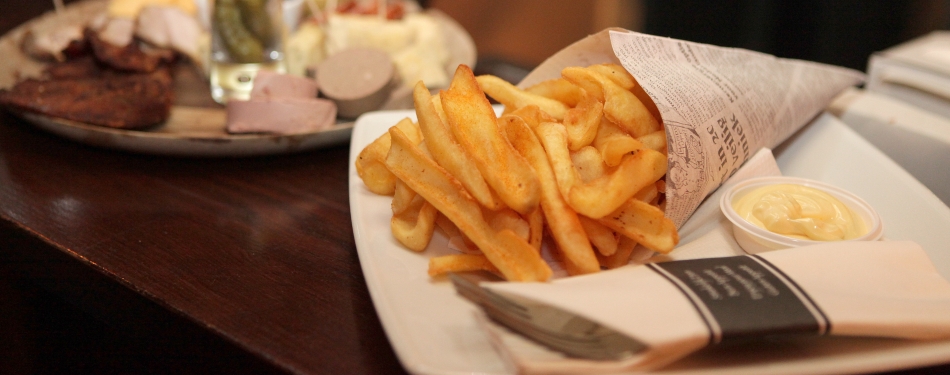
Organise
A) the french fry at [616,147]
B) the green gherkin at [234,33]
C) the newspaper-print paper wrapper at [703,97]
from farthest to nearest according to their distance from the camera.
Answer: the green gherkin at [234,33], the newspaper-print paper wrapper at [703,97], the french fry at [616,147]

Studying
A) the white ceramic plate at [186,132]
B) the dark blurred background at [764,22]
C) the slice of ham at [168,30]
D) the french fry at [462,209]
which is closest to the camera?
the french fry at [462,209]

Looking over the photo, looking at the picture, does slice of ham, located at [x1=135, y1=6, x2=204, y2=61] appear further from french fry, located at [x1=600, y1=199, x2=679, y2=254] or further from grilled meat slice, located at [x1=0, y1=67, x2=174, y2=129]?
french fry, located at [x1=600, y1=199, x2=679, y2=254]

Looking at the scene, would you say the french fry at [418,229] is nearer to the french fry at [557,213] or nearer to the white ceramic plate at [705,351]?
the white ceramic plate at [705,351]

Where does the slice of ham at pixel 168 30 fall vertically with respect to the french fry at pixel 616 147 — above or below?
below

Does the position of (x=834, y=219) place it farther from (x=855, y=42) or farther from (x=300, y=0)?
(x=855, y=42)

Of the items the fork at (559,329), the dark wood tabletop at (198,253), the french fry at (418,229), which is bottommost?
the dark wood tabletop at (198,253)

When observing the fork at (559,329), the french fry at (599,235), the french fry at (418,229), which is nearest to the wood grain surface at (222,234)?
the french fry at (418,229)

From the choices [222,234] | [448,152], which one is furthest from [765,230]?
[222,234]
